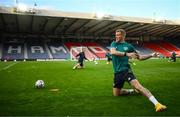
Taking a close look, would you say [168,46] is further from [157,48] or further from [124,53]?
[124,53]

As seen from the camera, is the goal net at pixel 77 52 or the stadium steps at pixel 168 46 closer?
the goal net at pixel 77 52

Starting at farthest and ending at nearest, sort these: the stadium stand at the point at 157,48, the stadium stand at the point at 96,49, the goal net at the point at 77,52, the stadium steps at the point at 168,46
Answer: the stadium steps at the point at 168,46
the stadium stand at the point at 157,48
the stadium stand at the point at 96,49
the goal net at the point at 77,52

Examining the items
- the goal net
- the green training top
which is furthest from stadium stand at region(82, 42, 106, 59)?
the green training top

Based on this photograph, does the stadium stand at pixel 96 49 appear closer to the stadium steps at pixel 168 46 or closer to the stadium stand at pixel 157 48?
the stadium stand at pixel 157 48

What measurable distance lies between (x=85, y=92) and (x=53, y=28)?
44.5m

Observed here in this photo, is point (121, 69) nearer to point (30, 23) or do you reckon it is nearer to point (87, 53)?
point (30, 23)

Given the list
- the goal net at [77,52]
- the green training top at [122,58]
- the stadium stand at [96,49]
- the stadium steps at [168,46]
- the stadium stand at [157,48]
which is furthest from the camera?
the stadium steps at [168,46]

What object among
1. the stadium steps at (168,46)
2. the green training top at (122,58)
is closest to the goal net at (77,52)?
the stadium steps at (168,46)

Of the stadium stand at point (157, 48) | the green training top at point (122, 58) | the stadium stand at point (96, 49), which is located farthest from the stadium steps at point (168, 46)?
the green training top at point (122, 58)

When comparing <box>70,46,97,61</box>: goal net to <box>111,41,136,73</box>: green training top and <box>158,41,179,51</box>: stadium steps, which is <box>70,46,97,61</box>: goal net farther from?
<box>111,41,136,73</box>: green training top

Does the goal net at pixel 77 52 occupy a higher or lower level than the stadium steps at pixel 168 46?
lower

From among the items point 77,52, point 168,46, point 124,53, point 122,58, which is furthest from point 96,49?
point 124,53

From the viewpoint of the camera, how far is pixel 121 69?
7480 mm

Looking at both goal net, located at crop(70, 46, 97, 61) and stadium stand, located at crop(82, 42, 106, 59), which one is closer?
goal net, located at crop(70, 46, 97, 61)
